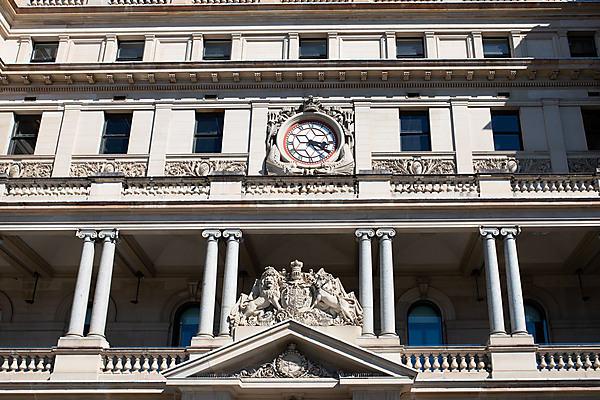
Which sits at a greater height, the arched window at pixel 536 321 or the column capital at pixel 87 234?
the column capital at pixel 87 234

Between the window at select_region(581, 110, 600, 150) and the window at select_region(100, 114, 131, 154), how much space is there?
1491cm

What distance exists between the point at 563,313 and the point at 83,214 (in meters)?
14.6

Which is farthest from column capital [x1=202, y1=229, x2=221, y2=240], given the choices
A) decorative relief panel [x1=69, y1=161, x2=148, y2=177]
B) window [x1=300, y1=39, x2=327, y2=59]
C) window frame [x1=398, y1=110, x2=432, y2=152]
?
window [x1=300, y1=39, x2=327, y2=59]

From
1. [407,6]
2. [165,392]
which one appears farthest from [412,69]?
[165,392]

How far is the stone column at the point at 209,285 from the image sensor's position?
19.5m

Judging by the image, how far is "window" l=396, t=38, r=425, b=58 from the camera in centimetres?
2586

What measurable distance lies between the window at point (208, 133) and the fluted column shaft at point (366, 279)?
20.4 feet

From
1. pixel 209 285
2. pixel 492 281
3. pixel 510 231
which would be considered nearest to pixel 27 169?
pixel 209 285

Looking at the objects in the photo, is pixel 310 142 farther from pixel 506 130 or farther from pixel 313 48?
pixel 506 130

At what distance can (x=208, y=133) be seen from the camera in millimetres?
24406

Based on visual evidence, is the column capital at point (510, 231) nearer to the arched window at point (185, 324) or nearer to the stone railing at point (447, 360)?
the stone railing at point (447, 360)

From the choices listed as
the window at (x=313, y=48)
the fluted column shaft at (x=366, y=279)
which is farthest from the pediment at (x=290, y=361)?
the window at (x=313, y=48)

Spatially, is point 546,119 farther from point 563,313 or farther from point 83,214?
point 83,214

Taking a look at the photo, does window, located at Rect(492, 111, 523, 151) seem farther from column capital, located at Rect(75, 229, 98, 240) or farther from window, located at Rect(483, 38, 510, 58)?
column capital, located at Rect(75, 229, 98, 240)
